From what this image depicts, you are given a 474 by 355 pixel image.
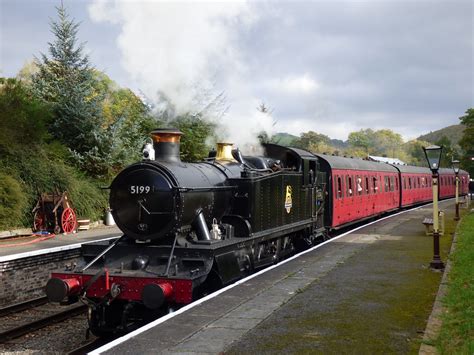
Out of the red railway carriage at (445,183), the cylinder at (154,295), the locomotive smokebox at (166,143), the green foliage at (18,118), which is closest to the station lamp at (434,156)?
the locomotive smokebox at (166,143)

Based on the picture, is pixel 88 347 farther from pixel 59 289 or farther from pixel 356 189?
pixel 356 189

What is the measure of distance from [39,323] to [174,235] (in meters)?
3.18

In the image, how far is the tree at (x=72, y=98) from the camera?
66.5 ft

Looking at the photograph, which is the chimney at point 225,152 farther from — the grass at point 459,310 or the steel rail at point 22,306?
the steel rail at point 22,306

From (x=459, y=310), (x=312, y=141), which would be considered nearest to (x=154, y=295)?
(x=459, y=310)

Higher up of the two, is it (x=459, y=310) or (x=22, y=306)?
(x=459, y=310)

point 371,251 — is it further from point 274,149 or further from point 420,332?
point 420,332

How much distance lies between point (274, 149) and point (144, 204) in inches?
202

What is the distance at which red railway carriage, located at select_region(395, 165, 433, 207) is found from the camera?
2948 cm

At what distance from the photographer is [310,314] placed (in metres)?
6.72

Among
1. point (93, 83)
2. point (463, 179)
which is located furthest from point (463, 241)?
point (463, 179)

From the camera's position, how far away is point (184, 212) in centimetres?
781

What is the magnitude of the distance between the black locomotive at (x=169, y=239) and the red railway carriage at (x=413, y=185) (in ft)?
70.7

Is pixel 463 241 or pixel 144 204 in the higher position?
pixel 144 204
